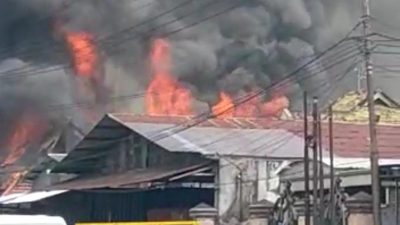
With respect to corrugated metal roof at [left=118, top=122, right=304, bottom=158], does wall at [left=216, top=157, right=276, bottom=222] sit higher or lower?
lower

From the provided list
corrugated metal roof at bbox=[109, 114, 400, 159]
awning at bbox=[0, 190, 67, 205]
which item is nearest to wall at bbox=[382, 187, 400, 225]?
corrugated metal roof at bbox=[109, 114, 400, 159]

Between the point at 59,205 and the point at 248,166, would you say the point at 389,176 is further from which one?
the point at 59,205

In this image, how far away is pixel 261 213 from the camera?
24297 millimetres

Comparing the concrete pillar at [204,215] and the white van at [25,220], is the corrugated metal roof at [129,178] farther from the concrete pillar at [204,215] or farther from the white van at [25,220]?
the white van at [25,220]

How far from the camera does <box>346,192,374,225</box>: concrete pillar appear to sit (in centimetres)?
2008

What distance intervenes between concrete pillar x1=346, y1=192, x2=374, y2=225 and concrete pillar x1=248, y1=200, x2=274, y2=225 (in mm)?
3678

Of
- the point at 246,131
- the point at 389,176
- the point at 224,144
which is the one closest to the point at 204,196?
the point at 224,144

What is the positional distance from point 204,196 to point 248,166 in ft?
10.5

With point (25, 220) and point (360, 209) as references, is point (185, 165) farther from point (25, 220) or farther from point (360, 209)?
point (25, 220)

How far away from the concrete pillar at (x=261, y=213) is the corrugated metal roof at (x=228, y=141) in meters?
3.44

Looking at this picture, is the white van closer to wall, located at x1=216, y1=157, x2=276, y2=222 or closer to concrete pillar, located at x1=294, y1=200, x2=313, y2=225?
concrete pillar, located at x1=294, y1=200, x2=313, y2=225

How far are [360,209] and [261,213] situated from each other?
4555 millimetres

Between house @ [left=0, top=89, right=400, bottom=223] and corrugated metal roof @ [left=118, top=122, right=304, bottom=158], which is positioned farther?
corrugated metal roof @ [left=118, top=122, right=304, bottom=158]

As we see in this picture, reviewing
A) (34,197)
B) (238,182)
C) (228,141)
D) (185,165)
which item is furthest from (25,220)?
(34,197)
